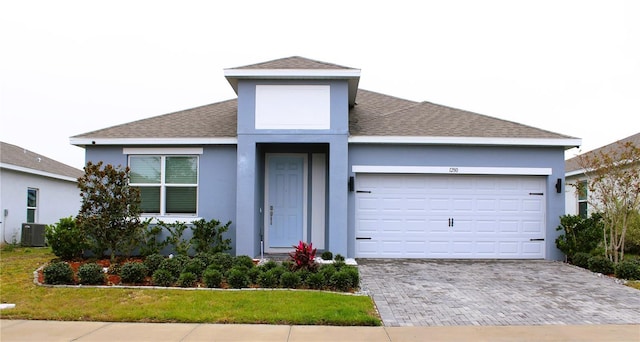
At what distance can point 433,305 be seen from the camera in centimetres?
785

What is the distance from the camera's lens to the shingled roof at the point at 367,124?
41.7ft

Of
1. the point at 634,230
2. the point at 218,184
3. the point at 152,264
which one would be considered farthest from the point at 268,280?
the point at 634,230

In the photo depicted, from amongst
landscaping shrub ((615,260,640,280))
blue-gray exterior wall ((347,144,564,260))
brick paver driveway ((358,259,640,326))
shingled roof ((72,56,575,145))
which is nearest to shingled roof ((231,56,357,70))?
shingled roof ((72,56,575,145))

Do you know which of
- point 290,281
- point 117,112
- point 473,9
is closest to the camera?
point 290,281

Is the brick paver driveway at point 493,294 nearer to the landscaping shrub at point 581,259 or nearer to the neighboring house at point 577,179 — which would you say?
the landscaping shrub at point 581,259

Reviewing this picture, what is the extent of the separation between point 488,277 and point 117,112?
65.7 feet

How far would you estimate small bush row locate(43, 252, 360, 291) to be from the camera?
343 inches

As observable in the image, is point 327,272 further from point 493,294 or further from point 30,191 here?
point 30,191

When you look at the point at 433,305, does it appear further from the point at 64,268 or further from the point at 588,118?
the point at 588,118

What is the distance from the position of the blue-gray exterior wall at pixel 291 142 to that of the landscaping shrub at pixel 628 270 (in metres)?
6.06

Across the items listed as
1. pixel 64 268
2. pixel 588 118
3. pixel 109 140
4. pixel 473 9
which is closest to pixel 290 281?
pixel 64 268

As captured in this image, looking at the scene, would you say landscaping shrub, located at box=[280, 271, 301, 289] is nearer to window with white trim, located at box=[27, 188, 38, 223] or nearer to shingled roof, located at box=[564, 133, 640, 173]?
shingled roof, located at box=[564, 133, 640, 173]

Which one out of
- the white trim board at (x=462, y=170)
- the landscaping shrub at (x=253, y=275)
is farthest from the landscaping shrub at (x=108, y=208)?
the white trim board at (x=462, y=170)

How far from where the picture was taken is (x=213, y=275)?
8719 millimetres
